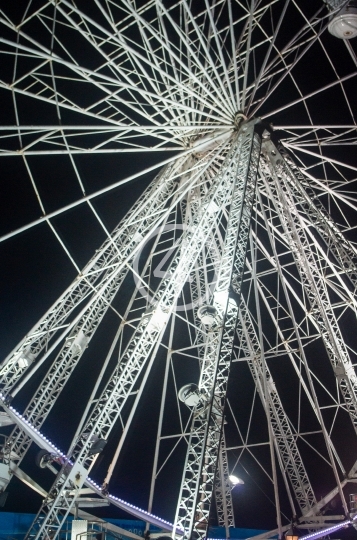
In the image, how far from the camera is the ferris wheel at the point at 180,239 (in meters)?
17.8

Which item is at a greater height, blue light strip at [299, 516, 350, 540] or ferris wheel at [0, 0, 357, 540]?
ferris wheel at [0, 0, 357, 540]

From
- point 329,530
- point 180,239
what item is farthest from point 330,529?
point 180,239

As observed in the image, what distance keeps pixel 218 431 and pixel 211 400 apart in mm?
826

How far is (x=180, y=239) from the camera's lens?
A: 953 inches

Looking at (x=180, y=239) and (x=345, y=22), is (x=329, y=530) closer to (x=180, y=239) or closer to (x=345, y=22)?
(x=180, y=239)

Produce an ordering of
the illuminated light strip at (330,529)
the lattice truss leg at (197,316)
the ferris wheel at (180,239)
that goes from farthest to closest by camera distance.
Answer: the illuminated light strip at (330,529)
the ferris wheel at (180,239)
the lattice truss leg at (197,316)

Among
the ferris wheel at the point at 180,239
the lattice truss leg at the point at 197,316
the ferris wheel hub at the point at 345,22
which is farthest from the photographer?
the ferris wheel hub at the point at 345,22

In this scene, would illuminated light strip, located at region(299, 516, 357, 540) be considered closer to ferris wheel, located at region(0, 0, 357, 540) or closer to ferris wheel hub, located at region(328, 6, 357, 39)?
ferris wheel, located at region(0, 0, 357, 540)

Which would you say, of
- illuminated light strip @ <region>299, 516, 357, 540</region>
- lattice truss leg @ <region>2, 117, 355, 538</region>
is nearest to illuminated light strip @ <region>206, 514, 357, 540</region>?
illuminated light strip @ <region>299, 516, 357, 540</region>

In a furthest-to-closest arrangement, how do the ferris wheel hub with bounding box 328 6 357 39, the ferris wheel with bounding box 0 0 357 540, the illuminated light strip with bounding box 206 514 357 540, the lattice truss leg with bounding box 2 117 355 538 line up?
the illuminated light strip with bounding box 206 514 357 540
the ferris wheel hub with bounding box 328 6 357 39
the ferris wheel with bounding box 0 0 357 540
the lattice truss leg with bounding box 2 117 355 538

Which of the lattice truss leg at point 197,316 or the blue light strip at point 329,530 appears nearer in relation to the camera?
the lattice truss leg at point 197,316

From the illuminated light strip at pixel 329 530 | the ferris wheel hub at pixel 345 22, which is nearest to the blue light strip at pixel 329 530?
the illuminated light strip at pixel 329 530

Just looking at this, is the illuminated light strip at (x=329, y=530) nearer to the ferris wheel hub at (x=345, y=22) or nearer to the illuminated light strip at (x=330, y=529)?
the illuminated light strip at (x=330, y=529)

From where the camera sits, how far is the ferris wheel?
1783 centimetres
